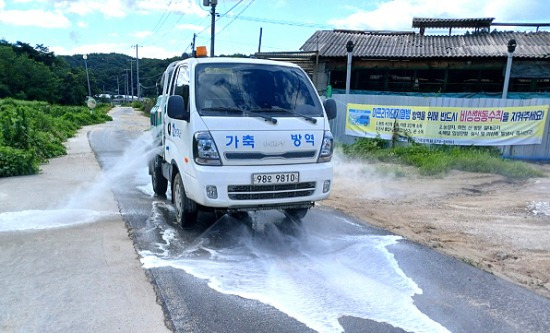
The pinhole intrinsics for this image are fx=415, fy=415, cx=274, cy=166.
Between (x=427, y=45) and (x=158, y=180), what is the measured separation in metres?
14.5

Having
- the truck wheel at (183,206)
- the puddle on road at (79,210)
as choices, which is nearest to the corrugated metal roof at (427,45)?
the puddle on road at (79,210)

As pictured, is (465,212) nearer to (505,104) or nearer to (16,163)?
(505,104)

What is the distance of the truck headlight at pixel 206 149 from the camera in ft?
15.1

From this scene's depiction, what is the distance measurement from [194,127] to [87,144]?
13.3m

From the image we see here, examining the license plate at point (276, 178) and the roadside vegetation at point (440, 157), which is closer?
the license plate at point (276, 178)

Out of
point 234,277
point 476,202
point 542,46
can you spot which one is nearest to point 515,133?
point 476,202

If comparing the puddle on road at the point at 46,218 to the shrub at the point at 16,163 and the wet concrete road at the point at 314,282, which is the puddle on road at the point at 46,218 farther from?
the shrub at the point at 16,163

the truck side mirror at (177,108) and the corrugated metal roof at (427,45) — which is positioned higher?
the corrugated metal roof at (427,45)

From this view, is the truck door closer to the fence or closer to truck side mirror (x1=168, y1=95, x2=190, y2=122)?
truck side mirror (x1=168, y1=95, x2=190, y2=122)

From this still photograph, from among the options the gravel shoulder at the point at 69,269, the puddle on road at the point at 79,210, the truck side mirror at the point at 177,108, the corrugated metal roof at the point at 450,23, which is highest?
→ the corrugated metal roof at the point at 450,23

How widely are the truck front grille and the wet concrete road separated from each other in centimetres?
61

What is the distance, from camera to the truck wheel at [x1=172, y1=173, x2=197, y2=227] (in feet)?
17.2

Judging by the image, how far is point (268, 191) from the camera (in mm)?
4723

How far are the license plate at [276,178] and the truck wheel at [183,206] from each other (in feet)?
3.52
